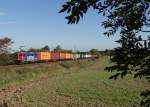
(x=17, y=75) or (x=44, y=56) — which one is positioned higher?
(x=44, y=56)

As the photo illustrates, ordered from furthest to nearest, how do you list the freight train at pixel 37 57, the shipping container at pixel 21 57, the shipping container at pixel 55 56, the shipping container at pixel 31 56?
the shipping container at pixel 55 56, the shipping container at pixel 31 56, the freight train at pixel 37 57, the shipping container at pixel 21 57

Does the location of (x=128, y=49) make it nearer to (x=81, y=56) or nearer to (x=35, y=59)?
(x=35, y=59)

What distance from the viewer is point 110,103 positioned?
24.2 m

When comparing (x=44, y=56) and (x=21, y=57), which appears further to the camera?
(x=44, y=56)

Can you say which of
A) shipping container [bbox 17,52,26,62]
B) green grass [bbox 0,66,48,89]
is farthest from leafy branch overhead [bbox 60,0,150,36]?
shipping container [bbox 17,52,26,62]

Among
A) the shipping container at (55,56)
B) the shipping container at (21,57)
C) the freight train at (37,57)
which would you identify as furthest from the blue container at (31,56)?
the shipping container at (55,56)

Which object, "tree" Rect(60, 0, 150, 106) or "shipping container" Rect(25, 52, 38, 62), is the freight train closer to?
"shipping container" Rect(25, 52, 38, 62)

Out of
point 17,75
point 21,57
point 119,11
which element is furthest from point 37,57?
point 119,11

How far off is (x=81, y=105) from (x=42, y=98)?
3.91 metres

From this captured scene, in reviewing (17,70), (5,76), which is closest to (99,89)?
(5,76)

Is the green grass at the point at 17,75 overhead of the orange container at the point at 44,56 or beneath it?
beneath

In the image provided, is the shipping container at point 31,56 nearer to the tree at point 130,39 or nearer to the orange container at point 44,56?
the orange container at point 44,56

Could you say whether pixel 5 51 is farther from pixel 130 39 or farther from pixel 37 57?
pixel 130 39

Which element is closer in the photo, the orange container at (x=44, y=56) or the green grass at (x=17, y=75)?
the green grass at (x=17, y=75)
